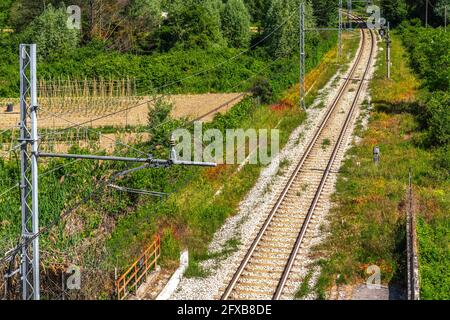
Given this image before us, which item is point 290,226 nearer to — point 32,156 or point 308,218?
point 308,218

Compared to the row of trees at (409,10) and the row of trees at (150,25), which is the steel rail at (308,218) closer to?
the row of trees at (150,25)

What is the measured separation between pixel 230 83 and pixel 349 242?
32.3 m

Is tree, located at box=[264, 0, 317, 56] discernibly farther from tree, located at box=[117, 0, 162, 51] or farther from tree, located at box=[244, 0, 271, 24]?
tree, located at box=[244, 0, 271, 24]

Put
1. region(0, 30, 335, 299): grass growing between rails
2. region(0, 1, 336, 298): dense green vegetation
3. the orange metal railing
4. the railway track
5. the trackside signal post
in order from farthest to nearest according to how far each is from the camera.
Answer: region(0, 1, 336, 298): dense green vegetation < region(0, 30, 335, 299): grass growing between rails < the railway track < the orange metal railing < the trackside signal post

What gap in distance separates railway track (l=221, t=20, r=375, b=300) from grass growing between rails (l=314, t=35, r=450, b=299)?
2.44 feet

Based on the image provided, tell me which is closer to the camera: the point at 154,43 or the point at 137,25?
the point at 154,43

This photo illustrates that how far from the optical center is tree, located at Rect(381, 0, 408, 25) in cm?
7756

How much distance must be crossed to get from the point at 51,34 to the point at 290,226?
4197 centimetres

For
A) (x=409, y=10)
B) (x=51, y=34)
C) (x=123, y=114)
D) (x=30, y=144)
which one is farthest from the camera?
(x=409, y=10)

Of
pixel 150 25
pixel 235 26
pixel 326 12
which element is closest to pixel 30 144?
pixel 150 25

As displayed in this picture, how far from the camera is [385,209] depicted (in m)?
20.5

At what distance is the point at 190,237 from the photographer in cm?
1923

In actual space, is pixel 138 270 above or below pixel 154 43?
below

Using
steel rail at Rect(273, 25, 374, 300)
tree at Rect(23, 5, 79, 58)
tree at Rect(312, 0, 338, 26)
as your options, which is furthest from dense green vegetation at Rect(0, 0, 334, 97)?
steel rail at Rect(273, 25, 374, 300)
